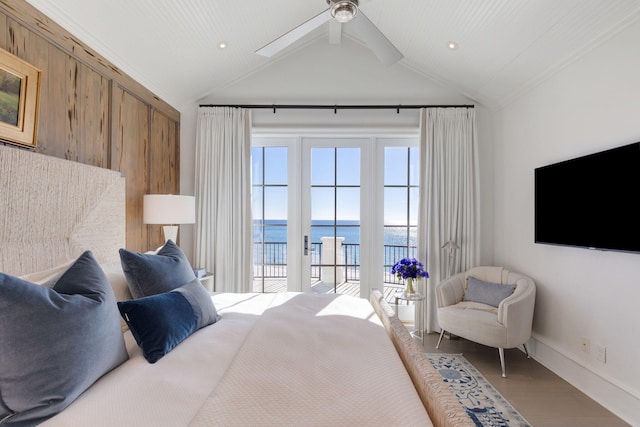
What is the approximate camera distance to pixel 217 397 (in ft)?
3.23

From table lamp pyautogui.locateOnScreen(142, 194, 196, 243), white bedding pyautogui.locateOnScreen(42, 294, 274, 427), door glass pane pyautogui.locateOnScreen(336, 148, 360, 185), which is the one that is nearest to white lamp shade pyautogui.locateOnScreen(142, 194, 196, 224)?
table lamp pyautogui.locateOnScreen(142, 194, 196, 243)

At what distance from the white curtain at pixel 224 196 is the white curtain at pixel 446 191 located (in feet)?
6.58

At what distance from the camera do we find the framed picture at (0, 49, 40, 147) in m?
1.55

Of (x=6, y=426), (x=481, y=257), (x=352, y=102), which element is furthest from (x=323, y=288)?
(x=6, y=426)

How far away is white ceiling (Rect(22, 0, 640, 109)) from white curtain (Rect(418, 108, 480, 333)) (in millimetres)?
442

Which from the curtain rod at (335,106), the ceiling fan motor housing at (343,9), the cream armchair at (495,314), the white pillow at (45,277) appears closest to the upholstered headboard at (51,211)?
the white pillow at (45,277)

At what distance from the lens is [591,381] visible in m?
2.25

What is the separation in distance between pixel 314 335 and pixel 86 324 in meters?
0.91

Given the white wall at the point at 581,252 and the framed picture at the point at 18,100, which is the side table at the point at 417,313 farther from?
the framed picture at the point at 18,100

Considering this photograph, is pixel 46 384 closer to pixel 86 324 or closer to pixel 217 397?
pixel 86 324

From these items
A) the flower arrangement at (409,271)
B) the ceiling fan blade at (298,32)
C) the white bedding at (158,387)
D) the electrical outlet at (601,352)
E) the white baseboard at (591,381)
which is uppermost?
the ceiling fan blade at (298,32)

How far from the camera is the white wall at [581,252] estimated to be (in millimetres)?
2000

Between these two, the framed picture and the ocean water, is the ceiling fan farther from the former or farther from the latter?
the ocean water

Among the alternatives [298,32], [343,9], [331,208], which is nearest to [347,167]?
[331,208]
